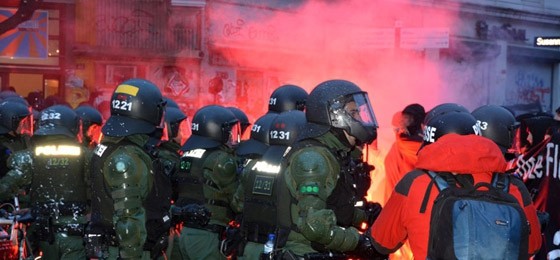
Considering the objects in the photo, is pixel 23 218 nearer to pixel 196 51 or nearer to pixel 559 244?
Result: pixel 559 244

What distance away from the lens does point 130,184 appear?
541 centimetres

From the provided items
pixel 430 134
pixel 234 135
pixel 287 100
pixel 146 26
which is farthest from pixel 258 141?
pixel 146 26

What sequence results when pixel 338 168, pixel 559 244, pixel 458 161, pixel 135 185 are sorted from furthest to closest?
pixel 559 244, pixel 135 185, pixel 338 168, pixel 458 161

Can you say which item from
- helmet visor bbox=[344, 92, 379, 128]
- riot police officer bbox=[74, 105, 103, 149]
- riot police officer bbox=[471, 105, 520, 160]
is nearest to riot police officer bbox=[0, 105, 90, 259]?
riot police officer bbox=[74, 105, 103, 149]

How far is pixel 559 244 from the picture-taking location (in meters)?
8.31

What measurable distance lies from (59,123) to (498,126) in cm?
413

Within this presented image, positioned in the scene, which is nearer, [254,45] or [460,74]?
[254,45]

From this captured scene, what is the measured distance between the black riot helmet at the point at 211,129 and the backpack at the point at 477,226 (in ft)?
15.2

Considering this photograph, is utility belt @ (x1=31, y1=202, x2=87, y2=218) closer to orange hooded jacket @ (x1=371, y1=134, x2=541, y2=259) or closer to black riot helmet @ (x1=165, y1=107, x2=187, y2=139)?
black riot helmet @ (x1=165, y1=107, x2=187, y2=139)

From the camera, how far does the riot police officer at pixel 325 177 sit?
183 inches

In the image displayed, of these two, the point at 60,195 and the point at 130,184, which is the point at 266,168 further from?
the point at 60,195

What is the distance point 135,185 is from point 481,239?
2.71 meters

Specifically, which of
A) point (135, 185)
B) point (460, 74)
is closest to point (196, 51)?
point (460, 74)

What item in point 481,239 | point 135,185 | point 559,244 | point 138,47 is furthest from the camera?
point 138,47
